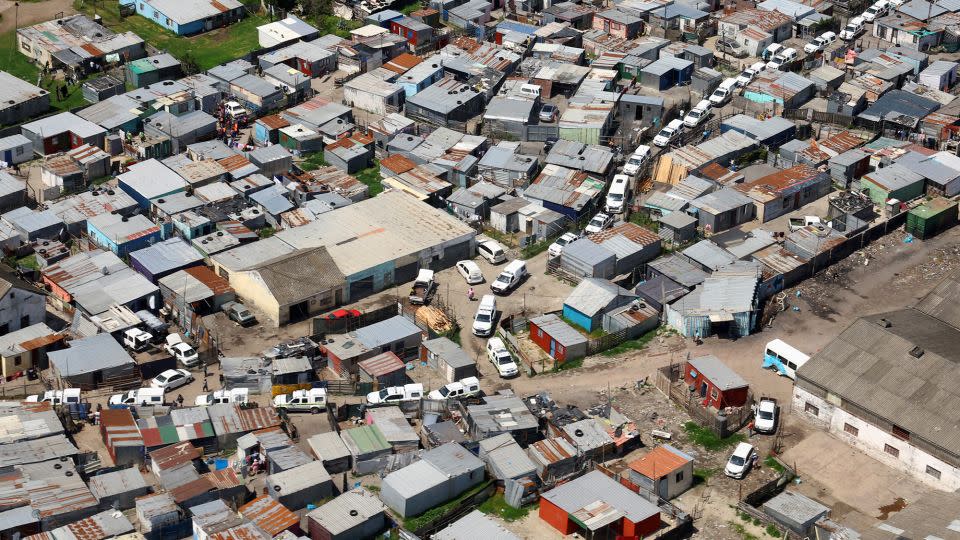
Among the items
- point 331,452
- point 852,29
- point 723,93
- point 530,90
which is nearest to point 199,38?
point 530,90

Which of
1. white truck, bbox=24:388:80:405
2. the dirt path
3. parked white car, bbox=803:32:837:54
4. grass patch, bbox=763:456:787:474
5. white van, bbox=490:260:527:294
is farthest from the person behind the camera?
the dirt path

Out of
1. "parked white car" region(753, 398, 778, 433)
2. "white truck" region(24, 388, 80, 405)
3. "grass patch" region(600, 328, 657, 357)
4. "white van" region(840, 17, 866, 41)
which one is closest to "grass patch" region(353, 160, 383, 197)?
"grass patch" region(600, 328, 657, 357)

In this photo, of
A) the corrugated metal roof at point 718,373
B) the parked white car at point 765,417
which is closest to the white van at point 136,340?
the corrugated metal roof at point 718,373

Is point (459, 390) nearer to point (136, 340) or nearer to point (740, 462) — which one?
point (740, 462)

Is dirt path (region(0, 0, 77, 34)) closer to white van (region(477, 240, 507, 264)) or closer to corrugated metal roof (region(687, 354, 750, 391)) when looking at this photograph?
white van (region(477, 240, 507, 264))

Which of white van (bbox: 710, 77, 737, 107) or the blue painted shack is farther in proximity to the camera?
the blue painted shack
